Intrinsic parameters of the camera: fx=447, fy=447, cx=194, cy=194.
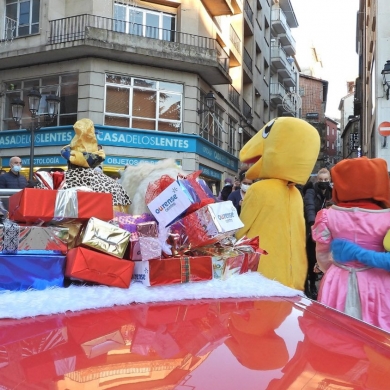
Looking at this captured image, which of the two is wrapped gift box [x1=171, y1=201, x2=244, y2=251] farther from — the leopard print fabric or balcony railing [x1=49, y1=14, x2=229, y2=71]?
balcony railing [x1=49, y1=14, x2=229, y2=71]

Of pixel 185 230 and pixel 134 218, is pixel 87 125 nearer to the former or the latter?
pixel 134 218

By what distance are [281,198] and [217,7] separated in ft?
58.5

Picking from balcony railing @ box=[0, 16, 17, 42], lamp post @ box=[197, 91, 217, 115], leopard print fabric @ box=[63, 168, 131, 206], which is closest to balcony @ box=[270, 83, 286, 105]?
lamp post @ box=[197, 91, 217, 115]

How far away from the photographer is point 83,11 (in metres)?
16.2

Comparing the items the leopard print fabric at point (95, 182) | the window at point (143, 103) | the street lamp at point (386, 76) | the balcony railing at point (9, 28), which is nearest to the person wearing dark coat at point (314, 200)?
the leopard print fabric at point (95, 182)

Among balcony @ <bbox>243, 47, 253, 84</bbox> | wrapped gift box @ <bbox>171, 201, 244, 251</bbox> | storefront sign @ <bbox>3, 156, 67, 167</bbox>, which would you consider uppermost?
balcony @ <bbox>243, 47, 253, 84</bbox>

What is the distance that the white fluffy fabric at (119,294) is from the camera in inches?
61.3

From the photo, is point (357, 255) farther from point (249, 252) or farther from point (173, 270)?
point (173, 270)

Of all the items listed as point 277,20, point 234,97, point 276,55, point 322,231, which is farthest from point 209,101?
point 277,20

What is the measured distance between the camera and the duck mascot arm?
2.87 meters

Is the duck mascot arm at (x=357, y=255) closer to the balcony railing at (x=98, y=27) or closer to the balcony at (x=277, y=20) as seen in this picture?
the balcony railing at (x=98, y=27)

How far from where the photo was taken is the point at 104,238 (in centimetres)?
180

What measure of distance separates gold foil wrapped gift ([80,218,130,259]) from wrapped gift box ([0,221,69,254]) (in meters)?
0.09

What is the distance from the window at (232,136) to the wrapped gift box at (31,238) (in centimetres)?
2182
